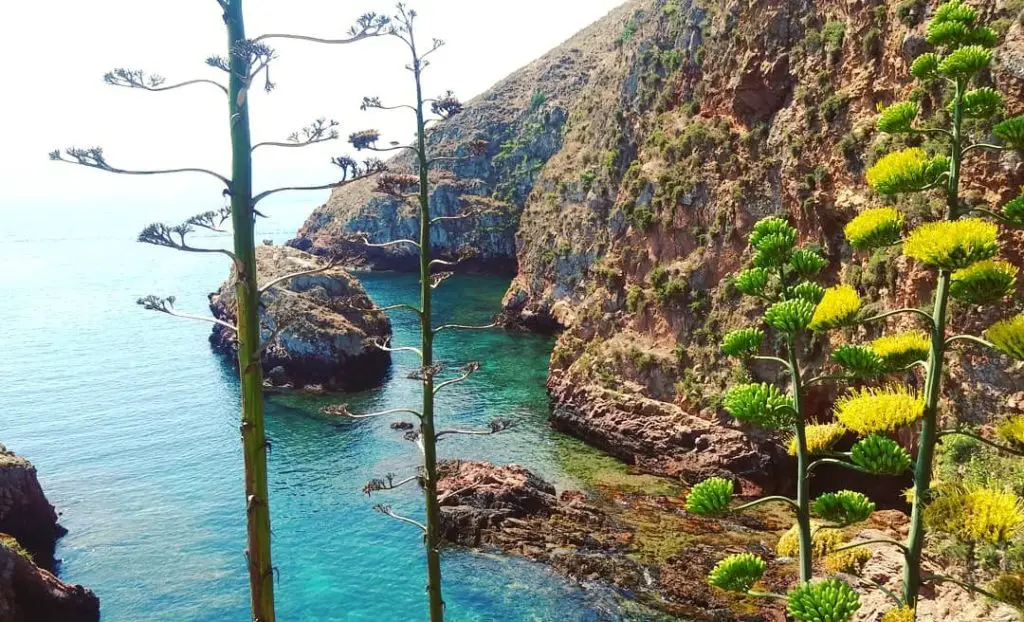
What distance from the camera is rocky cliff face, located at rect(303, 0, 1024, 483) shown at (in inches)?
1032

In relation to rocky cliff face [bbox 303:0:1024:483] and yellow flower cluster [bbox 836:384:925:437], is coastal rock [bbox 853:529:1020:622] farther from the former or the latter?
yellow flower cluster [bbox 836:384:925:437]

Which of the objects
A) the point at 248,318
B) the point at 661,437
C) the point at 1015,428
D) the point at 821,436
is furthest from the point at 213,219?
the point at 661,437

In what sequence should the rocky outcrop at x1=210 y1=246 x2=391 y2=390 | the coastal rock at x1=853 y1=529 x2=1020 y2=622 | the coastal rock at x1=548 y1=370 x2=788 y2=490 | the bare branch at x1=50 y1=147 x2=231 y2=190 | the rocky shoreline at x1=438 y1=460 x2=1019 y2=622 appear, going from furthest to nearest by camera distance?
1. the rocky outcrop at x1=210 y1=246 x2=391 y2=390
2. the coastal rock at x1=548 y1=370 x2=788 y2=490
3. the rocky shoreline at x1=438 y1=460 x2=1019 y2=622
4. the coastal rock at x1=853 y1=529 x2=1020 y2=622
5. the bare branch at x1=50 y1=147 x2=231 y2=190

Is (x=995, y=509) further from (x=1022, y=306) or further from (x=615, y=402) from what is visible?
(x=615, y=402)

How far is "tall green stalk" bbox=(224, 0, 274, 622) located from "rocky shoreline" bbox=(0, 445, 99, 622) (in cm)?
2178

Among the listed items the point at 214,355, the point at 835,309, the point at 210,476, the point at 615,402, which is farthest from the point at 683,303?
the point at 214,355

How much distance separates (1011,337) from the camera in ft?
22.0

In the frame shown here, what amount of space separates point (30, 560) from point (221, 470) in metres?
12.5

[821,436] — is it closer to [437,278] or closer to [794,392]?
[794,392]

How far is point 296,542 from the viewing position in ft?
94.3

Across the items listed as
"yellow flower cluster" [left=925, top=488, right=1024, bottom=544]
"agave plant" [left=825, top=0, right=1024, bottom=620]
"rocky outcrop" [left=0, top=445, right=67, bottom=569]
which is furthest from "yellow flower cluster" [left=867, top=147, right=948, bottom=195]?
"rocky outcrop" [left=0, top=445, right=67, bottom=569]

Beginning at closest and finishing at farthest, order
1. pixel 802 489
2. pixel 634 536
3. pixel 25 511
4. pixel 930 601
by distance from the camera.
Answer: pixel 802 489 < pixel 930 601 < pixel 634 536 < pixel 25 511

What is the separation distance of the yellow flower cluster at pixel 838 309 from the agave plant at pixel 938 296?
444 millimetres

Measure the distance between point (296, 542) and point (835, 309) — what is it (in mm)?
25715
